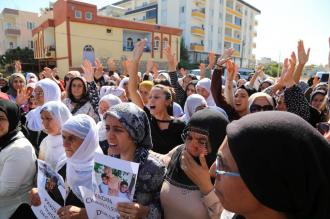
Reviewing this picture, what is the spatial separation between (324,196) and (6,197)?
238 centimetres

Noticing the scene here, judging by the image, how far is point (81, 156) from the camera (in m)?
2.16

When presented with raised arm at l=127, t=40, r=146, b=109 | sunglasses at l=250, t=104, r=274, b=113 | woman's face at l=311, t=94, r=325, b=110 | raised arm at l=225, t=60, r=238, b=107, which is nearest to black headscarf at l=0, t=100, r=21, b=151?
raised arm at l=127, t=40, r=146, b=109

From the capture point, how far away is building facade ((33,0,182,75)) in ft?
80.1

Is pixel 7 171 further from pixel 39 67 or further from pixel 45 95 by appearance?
pixel 39 67

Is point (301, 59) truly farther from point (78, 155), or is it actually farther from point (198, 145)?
point (78, 155)

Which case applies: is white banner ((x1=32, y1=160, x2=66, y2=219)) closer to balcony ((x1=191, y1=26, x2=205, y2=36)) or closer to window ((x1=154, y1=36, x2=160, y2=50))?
window ((x1=154, y1=36, x2=160, y2=50))

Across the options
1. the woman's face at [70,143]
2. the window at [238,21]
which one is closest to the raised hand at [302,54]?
the woman's face at [70,143]

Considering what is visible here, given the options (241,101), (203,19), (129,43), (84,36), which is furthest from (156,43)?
(241,101)

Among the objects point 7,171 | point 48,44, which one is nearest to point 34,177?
point 7,171

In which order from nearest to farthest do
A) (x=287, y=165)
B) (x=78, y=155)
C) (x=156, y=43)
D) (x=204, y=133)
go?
(x=287, y=165), (x=204, y=133), (x=78, y=155), (x=156, y=43)

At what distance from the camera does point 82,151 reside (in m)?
2.17

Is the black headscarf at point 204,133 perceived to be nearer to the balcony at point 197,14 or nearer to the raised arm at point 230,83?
the raised arm at point 230,83

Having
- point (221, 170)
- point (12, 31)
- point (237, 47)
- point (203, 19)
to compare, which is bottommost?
point (221, 170)

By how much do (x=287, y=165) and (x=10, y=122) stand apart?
2.39 m
